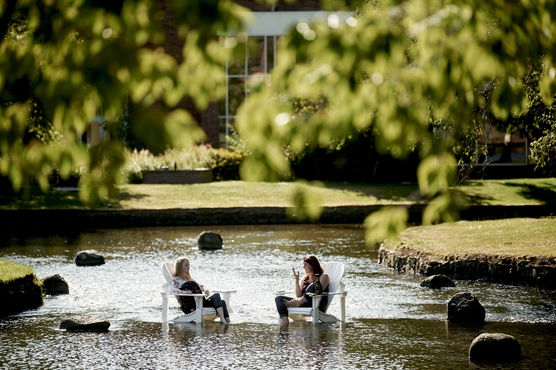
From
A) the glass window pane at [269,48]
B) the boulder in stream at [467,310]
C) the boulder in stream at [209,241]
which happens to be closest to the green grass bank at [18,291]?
the boulder in stream at [467,310]

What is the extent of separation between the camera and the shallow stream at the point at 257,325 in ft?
42.6

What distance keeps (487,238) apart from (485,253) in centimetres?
318

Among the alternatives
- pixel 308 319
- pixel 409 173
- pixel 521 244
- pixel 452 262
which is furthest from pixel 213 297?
pixel 409 173

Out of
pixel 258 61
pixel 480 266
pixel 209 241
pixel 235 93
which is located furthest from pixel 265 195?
pixel 480 266

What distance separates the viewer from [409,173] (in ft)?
151

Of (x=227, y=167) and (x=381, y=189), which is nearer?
(x=381, y=189)

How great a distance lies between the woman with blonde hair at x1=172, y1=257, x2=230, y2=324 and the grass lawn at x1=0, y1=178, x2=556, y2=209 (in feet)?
65.1

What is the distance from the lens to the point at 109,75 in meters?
5.97

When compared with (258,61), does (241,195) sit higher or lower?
lower

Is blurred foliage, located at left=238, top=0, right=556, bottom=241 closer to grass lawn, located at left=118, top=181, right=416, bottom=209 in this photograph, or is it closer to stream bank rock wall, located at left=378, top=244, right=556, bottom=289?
stream bank rock wall, located at left=378, top=244, right=556, bottom=289

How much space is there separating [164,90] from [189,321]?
9359 millimetres

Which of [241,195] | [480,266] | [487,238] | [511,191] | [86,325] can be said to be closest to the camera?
[86,325]

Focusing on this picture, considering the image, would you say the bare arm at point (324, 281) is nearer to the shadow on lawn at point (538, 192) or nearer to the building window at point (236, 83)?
the shadow on lawn at point (538, 192)

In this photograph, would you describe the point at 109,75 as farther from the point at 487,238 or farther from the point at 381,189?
the point at 381,189
